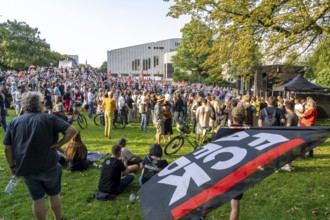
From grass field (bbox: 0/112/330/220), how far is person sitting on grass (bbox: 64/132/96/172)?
0.18 metres

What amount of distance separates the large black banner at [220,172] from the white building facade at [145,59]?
Result: 66217mm

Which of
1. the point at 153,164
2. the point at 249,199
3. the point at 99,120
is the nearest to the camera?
the point at 153,164

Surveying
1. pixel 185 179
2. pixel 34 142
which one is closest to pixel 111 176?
pixel 34 142

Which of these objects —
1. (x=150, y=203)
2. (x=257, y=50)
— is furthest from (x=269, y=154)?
(x=257, y=50)

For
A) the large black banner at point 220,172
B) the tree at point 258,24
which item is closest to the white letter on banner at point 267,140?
the large black banner at point 220,172

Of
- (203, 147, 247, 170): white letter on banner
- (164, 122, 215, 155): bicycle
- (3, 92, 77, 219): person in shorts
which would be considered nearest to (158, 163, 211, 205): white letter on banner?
(203, 147, 247, 170): white letter on banner

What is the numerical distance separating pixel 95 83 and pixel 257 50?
74.1 ft

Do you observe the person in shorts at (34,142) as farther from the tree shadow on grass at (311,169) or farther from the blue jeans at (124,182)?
the tree shadow on grass at (311,169)

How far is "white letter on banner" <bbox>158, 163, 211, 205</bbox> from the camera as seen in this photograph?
75.7 inches

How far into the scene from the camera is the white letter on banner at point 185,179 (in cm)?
192

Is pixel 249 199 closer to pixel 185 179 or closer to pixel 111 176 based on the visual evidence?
pixel 111 176

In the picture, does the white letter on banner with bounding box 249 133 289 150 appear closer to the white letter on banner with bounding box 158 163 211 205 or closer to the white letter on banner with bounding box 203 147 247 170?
the white letter on banner with bounding box 203 147 247 170

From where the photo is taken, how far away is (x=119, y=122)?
13812mm

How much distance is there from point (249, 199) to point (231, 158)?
12.4ft
